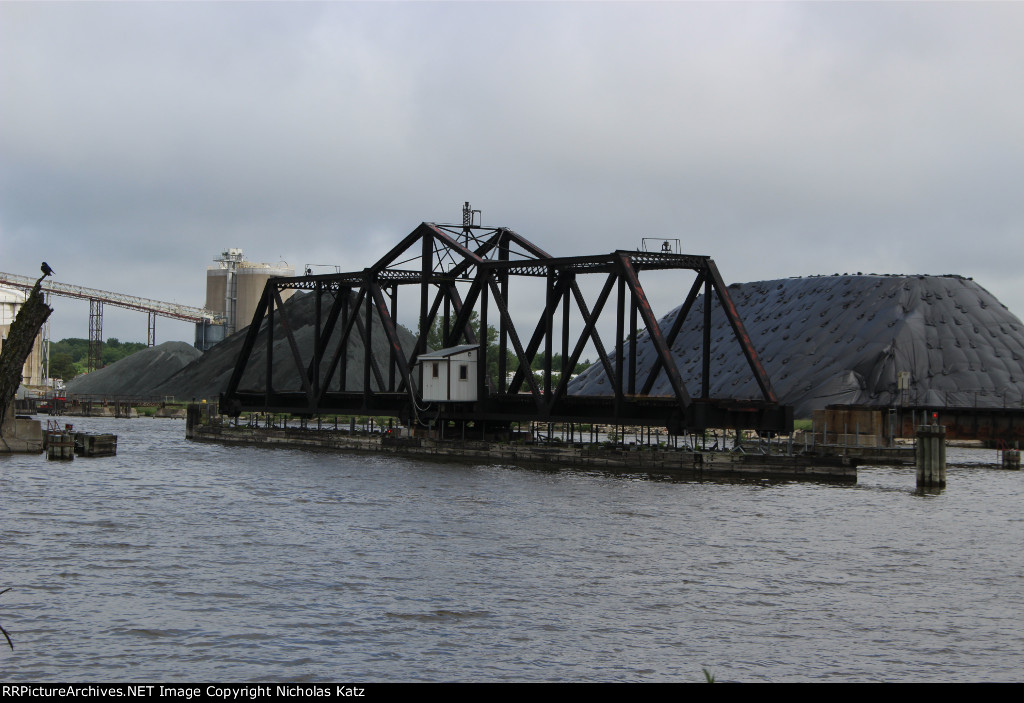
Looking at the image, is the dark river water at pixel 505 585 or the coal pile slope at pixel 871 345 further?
the coal pile slope at pixel 871 345

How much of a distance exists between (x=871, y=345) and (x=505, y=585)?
345 ft

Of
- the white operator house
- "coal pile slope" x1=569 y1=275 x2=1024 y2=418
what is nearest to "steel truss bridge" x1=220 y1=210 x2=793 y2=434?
the white operator house

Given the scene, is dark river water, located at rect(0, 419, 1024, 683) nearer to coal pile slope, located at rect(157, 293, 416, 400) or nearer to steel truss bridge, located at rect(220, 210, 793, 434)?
steel truss bridge, located at rect(220, 210, 793, 434)

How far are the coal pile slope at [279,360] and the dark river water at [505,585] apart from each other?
116 metres

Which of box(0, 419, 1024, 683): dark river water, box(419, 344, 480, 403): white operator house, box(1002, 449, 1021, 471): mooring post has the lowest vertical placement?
box(0, 419, 1024, 683): dark river water

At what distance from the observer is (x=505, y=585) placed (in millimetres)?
25844

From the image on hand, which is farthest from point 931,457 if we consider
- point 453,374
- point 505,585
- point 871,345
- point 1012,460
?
point 871,345

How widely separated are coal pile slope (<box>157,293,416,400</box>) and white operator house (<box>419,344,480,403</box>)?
87.2 metres

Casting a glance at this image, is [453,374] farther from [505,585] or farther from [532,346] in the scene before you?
[505,585]

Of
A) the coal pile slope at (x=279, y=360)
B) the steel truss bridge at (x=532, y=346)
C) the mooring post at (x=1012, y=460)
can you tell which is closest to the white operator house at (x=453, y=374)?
the steel truss bridge at (x=532, y=346)

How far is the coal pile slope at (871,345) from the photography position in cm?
11569

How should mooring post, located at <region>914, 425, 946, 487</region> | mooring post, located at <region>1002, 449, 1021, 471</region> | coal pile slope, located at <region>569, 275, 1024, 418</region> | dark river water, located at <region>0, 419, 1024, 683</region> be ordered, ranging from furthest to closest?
coal pile slope, located at <region>569, 275, 1024, 418</region>
mooring post, located at <region>1002, 449, 1021, 471</region>
mooring post, located at <region>914, 425, 946, 487</region>
dark river water, located at <region>0, 419, 1024, 683</region>

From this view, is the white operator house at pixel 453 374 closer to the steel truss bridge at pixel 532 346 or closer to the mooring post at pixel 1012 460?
the steel truss bridge at pixel 532 346

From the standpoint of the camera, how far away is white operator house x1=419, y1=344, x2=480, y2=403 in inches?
2837
